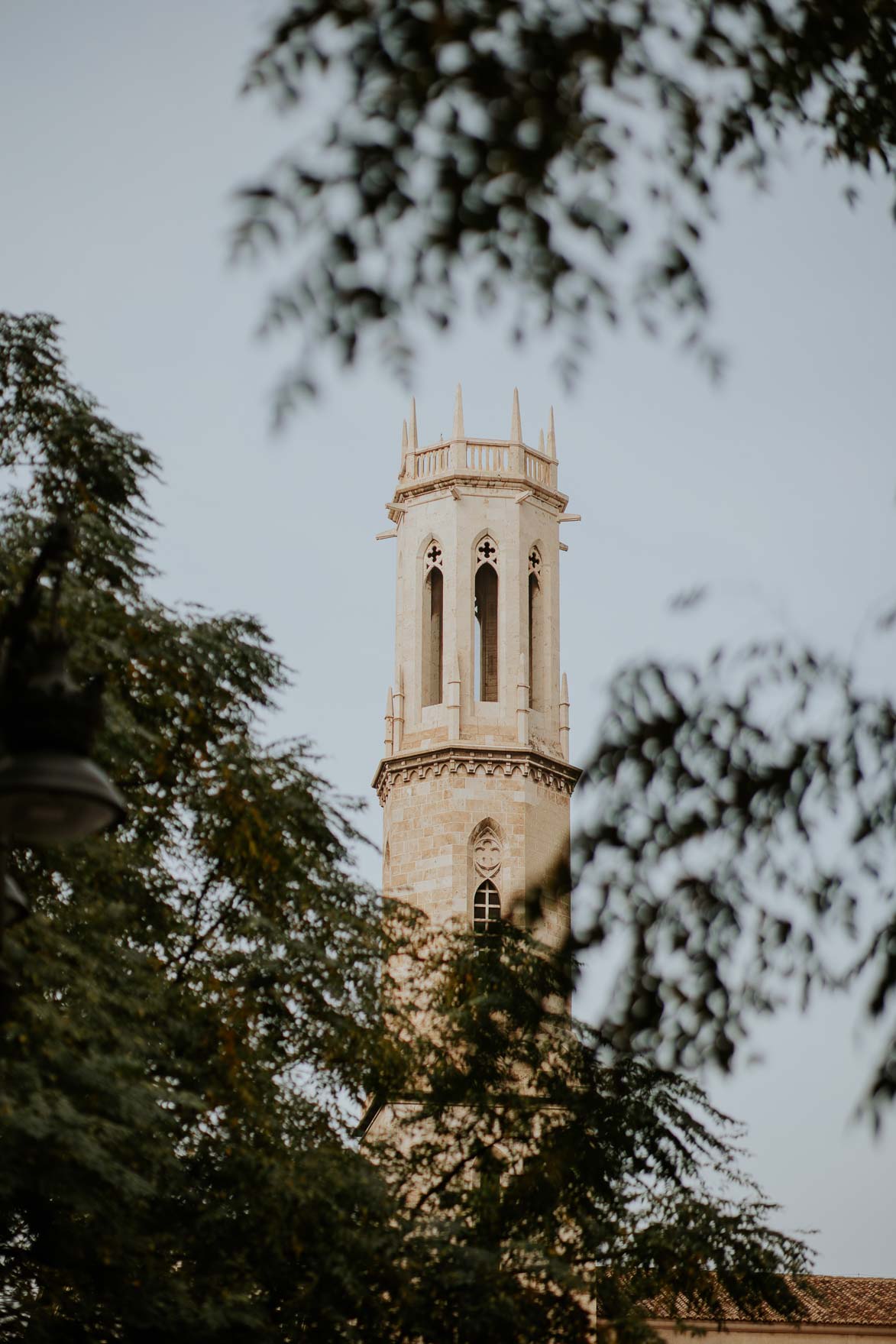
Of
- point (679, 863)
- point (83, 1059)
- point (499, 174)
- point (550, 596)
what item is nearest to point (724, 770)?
point (679, 863)

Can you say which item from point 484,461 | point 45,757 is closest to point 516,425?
point 484,461

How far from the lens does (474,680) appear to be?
41.9 metres

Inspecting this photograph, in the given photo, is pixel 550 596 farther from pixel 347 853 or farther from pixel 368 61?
pixel 368 61

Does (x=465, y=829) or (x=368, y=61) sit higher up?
(x=465, y=829)

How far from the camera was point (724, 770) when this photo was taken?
6.77m

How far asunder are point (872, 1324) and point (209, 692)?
1137 inches

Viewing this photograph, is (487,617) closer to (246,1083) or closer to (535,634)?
(535,634)

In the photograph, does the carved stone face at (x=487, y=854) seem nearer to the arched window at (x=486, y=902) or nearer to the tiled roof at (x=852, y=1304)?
the arched window at (x=486, y=902)

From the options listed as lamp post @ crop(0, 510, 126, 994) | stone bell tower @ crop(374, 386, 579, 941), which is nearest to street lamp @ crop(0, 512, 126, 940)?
lamp post @ crop(0, 510, 126, 994)

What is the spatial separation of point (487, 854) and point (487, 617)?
590 centimetres

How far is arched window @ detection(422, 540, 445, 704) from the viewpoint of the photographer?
4225cm

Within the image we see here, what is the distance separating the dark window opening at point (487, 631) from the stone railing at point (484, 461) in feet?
7.68

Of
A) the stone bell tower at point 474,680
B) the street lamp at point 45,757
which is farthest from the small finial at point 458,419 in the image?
the street lamp at point 45,757

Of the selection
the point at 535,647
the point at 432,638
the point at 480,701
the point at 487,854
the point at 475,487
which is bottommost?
the point at 487,854
